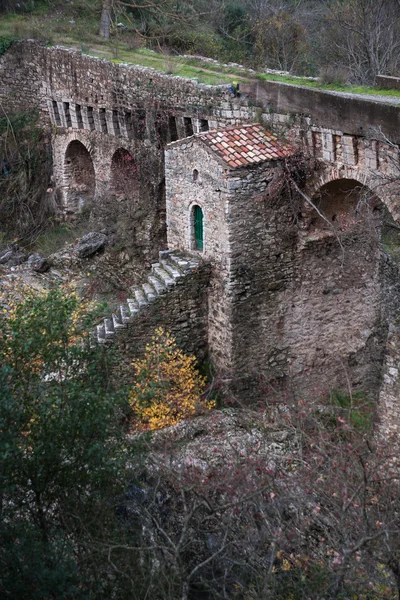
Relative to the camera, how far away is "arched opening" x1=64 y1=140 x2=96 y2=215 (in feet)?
78.2

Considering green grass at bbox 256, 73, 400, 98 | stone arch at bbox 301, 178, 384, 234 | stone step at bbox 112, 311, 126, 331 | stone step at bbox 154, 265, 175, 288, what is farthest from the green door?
green grass at bbox 256, 73, 400, 98

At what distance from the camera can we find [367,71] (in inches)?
983

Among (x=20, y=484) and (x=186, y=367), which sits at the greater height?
(x=20, y=484)

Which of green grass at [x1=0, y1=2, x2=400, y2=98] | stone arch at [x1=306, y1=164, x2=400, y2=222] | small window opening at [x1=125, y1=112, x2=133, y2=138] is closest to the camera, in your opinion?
stone arch at [x1=306, y1=164, x2=400, y2=222]

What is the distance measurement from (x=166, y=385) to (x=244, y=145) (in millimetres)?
4621

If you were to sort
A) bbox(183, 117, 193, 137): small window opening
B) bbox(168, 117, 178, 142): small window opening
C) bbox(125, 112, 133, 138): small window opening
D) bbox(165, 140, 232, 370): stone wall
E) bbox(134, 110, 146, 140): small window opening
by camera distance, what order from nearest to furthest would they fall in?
bbox(165, 140, 232, 370): stone wall < bbox(183, 117, 193, 137): small window opening < bbox(168, 117, 178, 142): small window opening < bbox(134, 110, 146, 140): small window opening < bbox(125, 112, 133, 138): small window opening

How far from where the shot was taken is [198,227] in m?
15.0

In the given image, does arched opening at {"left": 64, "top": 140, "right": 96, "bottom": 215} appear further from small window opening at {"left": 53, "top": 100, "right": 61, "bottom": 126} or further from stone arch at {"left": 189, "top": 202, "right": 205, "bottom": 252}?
stone arch at {"left": 189, "top": 202, "right": 205, "bottom": 252}

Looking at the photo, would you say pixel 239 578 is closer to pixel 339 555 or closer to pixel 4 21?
pixel 339 555

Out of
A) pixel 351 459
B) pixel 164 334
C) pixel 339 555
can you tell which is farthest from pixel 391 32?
pixel 339 555

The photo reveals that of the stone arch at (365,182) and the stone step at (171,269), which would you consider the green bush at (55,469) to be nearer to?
the stone step at (171,269)

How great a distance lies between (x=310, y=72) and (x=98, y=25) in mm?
7592

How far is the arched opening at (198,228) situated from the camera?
1482cm

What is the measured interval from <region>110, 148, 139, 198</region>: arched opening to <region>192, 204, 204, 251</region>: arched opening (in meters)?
5.71
